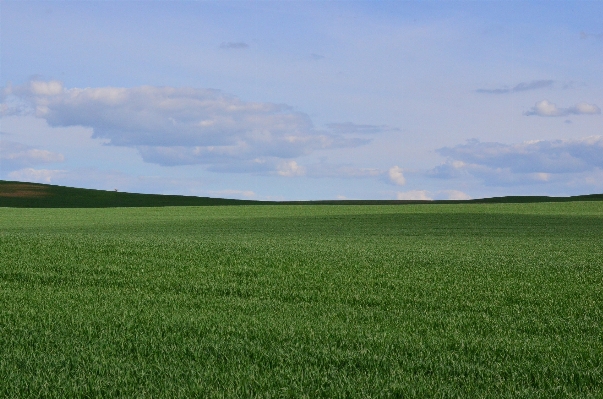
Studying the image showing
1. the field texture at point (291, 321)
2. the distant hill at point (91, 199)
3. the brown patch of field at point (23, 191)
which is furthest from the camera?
the brown patch of field at point (23, 191)

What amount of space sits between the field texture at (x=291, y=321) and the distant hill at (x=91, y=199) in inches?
2419

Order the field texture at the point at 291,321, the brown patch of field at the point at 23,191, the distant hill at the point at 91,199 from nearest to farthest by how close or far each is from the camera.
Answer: the field texture at the point at 291,321 → the distant hill at the point at 91,199 → the brown patch of field at the point at 23,191

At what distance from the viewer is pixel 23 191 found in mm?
81688

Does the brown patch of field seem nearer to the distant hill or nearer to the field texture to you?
the distant hill

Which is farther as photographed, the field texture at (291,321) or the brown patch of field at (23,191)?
the brown patch of field at (23,191)

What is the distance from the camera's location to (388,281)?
14.0 meters

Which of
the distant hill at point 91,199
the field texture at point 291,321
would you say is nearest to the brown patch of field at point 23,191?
the distant hill at point 91,199

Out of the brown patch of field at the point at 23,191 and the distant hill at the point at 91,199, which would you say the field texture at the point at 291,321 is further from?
the brown patch of field at the point at 23,191

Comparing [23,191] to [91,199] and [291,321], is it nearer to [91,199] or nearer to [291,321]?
[91,199]

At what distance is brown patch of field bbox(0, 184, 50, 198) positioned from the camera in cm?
7900

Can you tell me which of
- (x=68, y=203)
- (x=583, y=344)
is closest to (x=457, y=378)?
(x=583, y=344)

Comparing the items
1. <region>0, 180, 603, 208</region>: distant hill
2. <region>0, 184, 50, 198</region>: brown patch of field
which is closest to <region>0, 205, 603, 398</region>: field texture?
<region>0, 180, 603, 208</region>: distant hill

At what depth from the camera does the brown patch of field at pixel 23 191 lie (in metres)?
79.0

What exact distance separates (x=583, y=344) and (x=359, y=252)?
1011cm
